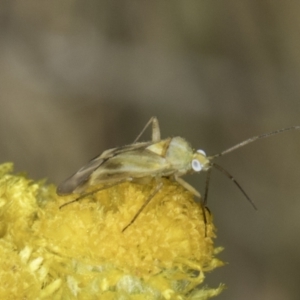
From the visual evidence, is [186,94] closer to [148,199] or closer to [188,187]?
[188,187]

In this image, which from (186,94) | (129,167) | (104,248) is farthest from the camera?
(186,94)

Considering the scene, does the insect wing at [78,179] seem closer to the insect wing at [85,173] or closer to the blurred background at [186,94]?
the insect wing at [85,173]

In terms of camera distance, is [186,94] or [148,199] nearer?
[148,199]

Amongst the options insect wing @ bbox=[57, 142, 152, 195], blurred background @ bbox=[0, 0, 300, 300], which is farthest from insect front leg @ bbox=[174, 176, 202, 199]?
blurred background @ bbox=[0, 0, 300, 300]

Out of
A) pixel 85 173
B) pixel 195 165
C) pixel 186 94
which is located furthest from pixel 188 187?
pixel 186 94

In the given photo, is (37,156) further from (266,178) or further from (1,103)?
(266,178)
